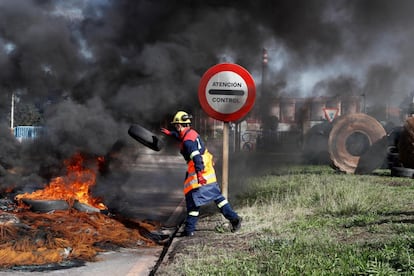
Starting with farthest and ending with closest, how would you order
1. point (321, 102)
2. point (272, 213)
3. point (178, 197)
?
point (321, 102)
point (178, 197)
point (272, 213)

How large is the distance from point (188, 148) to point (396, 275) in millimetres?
2891

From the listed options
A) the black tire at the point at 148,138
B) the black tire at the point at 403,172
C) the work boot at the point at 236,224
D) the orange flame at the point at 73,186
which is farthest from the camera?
the black tire at the point at 403,172

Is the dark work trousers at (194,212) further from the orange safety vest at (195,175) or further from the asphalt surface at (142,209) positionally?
the asphalt surface at (142,209)

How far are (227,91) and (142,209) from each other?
3.41 meters

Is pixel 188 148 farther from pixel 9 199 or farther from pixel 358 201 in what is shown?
pixel 9 199

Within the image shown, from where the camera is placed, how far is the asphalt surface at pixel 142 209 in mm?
5164

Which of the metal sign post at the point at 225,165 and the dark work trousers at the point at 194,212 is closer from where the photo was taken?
→ the dark work trousers at the point at 194,212

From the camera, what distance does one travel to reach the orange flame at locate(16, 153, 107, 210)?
7.62 metres

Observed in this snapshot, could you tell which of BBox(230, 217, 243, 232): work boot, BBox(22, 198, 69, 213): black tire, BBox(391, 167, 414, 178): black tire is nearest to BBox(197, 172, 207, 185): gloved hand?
BBox(230, 217, 243, 232): work boot

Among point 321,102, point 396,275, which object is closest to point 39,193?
point 396,275

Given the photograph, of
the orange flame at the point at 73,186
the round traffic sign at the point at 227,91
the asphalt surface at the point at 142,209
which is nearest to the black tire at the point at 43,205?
the orange flame at the point at 73,186

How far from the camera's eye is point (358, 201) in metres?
6.73

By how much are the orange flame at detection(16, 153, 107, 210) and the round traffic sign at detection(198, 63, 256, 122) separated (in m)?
2.62

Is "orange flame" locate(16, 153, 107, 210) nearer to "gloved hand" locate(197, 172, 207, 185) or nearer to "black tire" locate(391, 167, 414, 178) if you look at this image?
"gloved hand" locate(197, 172, 207, 185)
